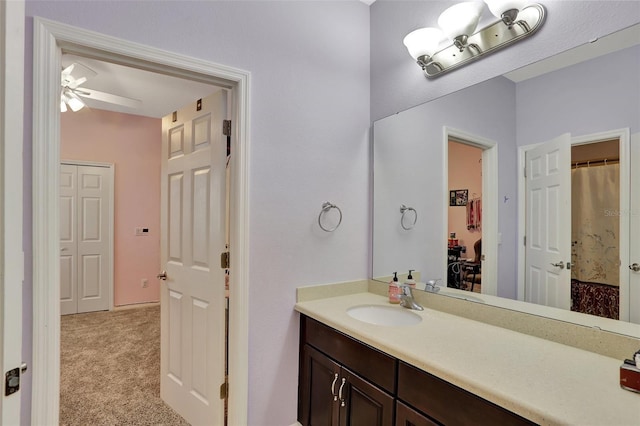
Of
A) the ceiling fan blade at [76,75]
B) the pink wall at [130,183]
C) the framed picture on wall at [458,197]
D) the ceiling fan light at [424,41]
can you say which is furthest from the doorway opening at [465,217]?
the pink wall at [130,183]

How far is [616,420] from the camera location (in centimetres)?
79

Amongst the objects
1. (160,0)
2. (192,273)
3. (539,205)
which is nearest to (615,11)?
(539,205)

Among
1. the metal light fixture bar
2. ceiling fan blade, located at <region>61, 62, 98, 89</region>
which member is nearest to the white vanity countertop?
the metal light fixture bar

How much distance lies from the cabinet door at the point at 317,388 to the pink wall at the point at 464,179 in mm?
931

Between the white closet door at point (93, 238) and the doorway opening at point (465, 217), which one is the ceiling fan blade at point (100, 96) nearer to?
the white closet door at point (93, 238)

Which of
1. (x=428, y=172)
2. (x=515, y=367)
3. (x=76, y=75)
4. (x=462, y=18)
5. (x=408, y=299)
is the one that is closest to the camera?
(x=515, y=367)

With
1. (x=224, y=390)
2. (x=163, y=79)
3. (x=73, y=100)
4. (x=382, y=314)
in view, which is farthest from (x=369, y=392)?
(x=73, y=100)

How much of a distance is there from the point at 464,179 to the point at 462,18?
76 centimetres

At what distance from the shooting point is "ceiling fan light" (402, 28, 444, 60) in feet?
5.48

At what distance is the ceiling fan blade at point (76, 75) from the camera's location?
8.70 feet

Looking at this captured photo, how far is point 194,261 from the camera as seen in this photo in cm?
194

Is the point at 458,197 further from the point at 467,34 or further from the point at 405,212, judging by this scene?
the point at 467,34

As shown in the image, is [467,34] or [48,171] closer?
[48,171]

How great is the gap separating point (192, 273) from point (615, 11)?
229 centimetres
